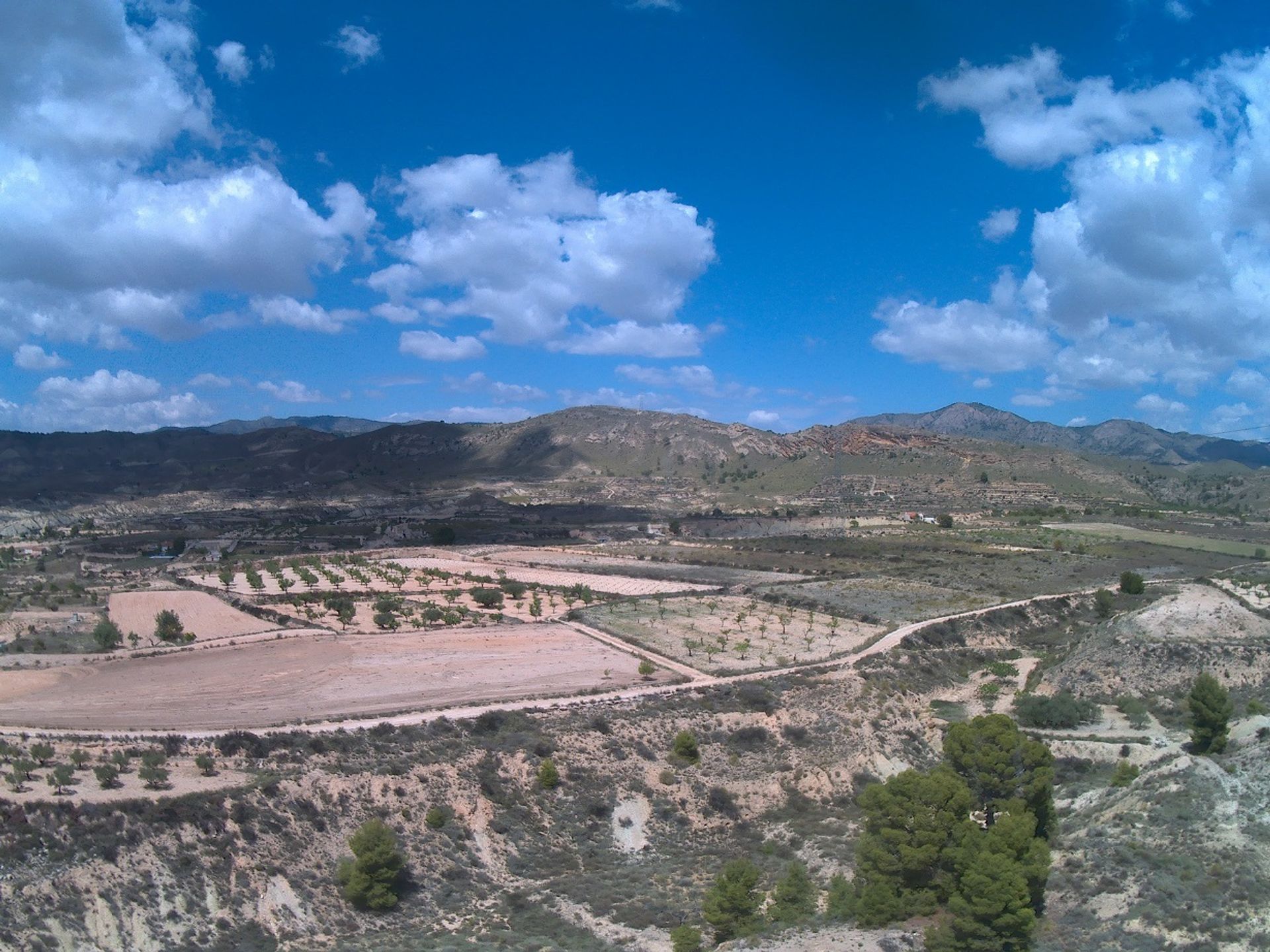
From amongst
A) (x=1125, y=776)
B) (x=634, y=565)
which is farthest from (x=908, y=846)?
(x=634, y=565)

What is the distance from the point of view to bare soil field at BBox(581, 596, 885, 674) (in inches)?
1839

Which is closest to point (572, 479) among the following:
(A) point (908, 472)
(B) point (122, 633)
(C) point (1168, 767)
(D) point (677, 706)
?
(A) point (908, 472)

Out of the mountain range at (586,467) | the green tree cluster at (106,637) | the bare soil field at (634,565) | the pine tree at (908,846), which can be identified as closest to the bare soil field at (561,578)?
the bare soil field at (634,565)

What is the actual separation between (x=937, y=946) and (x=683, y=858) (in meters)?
9.88

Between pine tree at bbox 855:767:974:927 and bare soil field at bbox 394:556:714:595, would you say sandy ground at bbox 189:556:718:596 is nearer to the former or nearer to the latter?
bare soil field at bbox 394:556:714:595

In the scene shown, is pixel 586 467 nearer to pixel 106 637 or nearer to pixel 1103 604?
pixel 1103 604

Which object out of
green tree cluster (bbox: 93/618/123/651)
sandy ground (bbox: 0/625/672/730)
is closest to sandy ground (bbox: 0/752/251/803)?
sandy ground (bbox: 0/625/672/730)

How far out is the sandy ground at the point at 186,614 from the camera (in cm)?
5438

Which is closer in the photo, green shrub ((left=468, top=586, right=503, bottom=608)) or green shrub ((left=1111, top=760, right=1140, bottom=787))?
green shrub ((left=1111, top=760, right=1140, bottom=787))

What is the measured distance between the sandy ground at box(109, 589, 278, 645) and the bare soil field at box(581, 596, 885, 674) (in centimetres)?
2152

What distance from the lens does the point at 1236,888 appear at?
20484mm

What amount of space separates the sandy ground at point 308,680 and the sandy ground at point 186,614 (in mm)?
5798

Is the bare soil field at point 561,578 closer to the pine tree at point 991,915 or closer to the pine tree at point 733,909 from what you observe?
the pine tree at point 733,909

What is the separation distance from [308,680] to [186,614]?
896 inches
